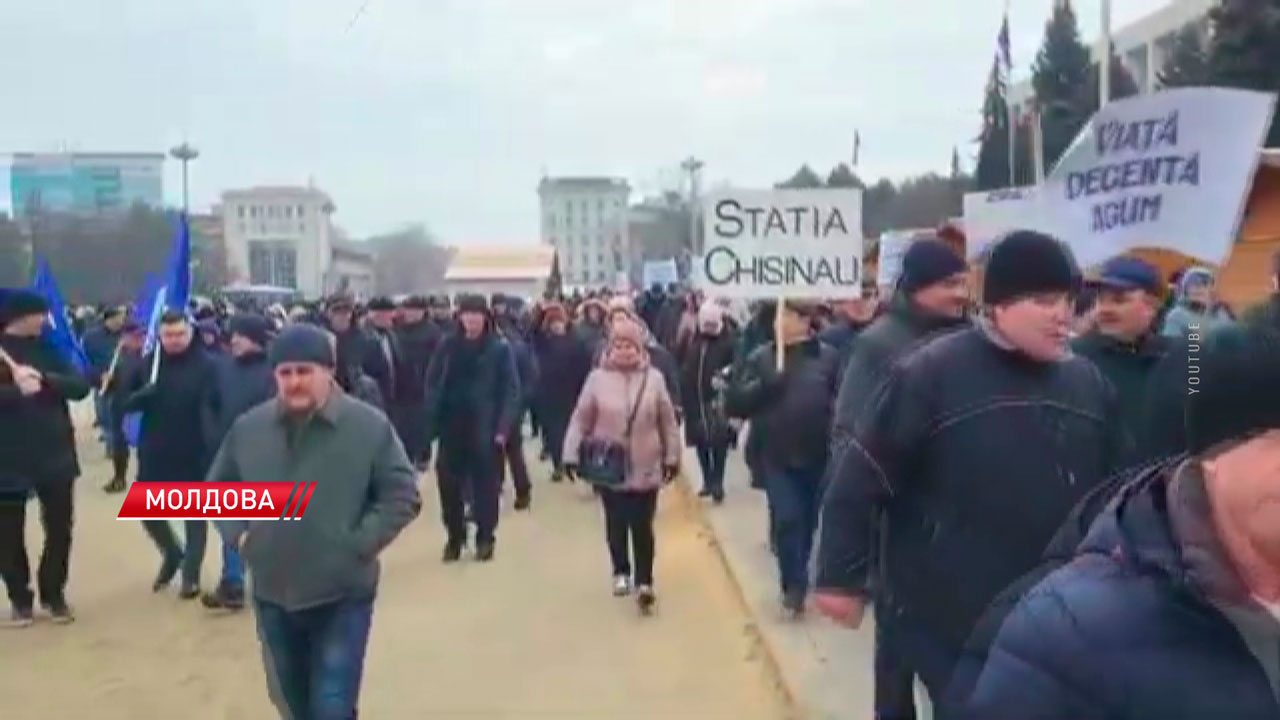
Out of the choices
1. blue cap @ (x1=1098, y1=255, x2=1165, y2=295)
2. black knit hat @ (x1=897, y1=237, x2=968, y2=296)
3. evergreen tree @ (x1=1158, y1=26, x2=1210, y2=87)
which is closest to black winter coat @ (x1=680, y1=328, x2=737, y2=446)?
blue cap @ (x1=1098, y1=255, x2=1165, y2=295)

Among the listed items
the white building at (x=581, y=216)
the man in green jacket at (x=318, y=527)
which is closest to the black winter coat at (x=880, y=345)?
the man in green jacket at (x=318, y=527)

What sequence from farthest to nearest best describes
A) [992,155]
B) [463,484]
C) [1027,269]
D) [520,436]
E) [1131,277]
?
[992,155] → [520,436] → [463,484] → [1131,277] → [1027,269]

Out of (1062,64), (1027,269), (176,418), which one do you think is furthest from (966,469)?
(1062,64)

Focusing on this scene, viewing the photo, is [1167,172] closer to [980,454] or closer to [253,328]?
[980,454]

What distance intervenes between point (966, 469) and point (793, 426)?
470 centimetres

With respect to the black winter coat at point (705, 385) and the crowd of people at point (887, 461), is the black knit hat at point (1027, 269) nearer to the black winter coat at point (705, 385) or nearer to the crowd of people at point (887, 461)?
the crowd of people at point (887, 461)

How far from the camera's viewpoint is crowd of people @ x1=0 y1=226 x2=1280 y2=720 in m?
2.03

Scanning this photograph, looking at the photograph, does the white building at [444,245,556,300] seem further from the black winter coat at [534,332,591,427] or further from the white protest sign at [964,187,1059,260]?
the white protest sign at [964,187,1059,260]

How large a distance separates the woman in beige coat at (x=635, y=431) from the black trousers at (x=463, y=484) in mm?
1982

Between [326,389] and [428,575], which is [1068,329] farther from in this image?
[428,575]

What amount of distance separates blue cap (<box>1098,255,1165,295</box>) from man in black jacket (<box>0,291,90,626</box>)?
5906mm

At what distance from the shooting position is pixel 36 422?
967cm

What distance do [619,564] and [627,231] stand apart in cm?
10070

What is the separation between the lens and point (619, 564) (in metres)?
10.2
